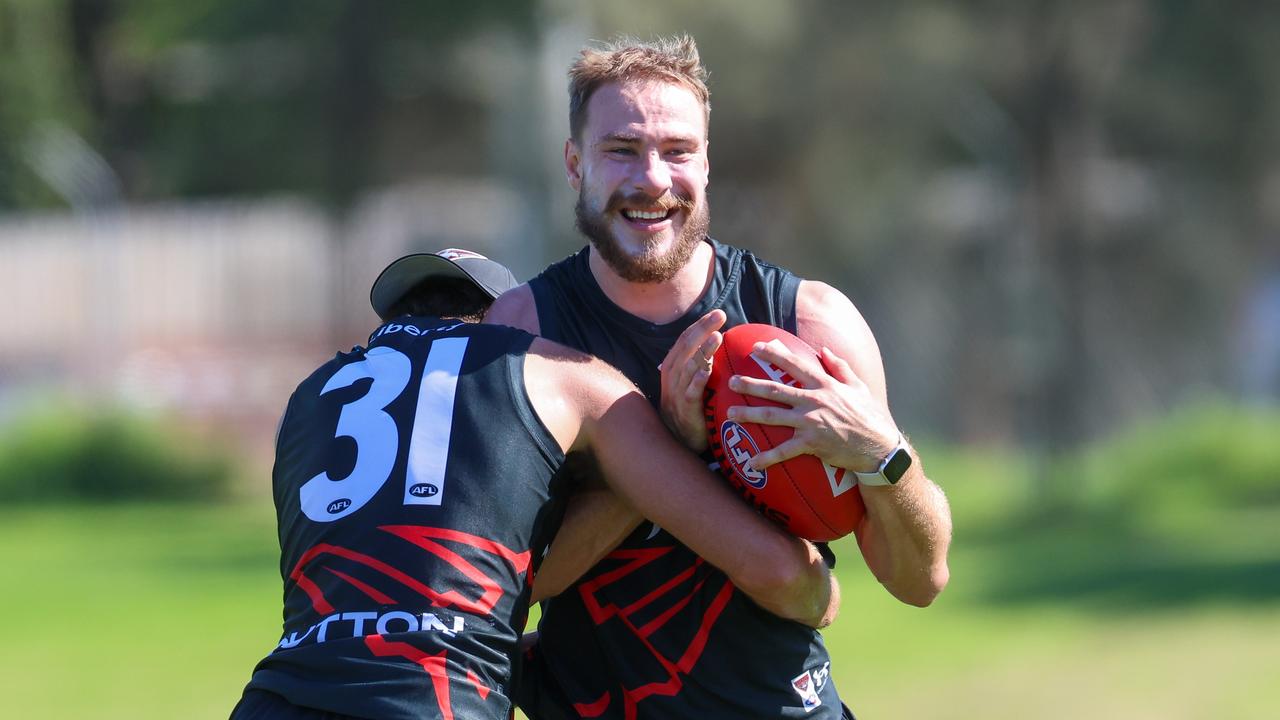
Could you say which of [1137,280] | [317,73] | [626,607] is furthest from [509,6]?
[626,607]

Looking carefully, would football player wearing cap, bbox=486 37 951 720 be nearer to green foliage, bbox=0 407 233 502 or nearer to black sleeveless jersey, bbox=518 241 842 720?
black sleeveless jersey, bbox=518 241 842 720

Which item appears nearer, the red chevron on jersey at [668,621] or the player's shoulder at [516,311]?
the red chevron on jersey at [668,621]

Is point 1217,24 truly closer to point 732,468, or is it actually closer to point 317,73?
point 317,73

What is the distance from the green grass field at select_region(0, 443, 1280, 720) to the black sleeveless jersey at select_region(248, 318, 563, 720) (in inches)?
223

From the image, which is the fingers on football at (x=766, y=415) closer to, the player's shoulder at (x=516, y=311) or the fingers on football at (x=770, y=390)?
the fingers on football at (x=770, y=390)

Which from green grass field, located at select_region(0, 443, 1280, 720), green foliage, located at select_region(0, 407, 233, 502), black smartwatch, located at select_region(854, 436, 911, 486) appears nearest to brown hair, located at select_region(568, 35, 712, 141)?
black smartwatch, located at select_region(854, 436, 911, 486)

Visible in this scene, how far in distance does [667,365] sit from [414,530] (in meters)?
0.83

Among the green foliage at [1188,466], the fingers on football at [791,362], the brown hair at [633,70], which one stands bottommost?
the green foliage at [1188,466]

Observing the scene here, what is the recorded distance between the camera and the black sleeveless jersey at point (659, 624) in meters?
4.24

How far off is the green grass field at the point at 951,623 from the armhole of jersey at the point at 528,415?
5630mm

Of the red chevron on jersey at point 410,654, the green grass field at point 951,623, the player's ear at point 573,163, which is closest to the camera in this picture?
the red chevron on jersey at point 410,654

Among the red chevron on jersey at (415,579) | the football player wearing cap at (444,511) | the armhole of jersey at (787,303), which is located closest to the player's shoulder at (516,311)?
the football player wearing cap at (444,511)

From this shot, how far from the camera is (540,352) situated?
12.8 feet

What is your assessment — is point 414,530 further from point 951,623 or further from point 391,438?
point 951,623
